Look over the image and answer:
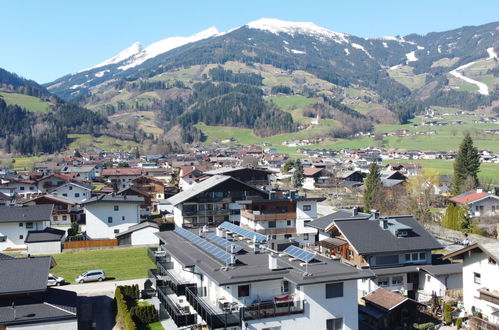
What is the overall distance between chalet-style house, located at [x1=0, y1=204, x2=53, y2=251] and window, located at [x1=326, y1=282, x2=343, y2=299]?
33.4 metres

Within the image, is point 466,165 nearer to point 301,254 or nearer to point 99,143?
point 301,254

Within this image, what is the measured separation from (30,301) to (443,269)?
75.6 ft

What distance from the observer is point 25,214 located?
45219mm

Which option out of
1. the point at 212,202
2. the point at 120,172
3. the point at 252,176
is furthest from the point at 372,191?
the point at 120,172

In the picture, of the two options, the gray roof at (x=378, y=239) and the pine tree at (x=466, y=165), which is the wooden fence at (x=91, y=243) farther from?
the pine tree at (x=466, y=165)

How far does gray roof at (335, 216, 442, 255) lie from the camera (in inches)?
1165

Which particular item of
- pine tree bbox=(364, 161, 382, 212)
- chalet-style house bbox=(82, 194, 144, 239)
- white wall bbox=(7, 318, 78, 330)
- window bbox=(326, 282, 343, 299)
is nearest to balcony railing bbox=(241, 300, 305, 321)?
window bbox=(326, 282, 343, 299)

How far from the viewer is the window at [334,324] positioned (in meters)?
20.6

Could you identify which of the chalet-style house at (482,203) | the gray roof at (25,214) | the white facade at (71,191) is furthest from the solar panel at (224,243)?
the white facade at (71,191)

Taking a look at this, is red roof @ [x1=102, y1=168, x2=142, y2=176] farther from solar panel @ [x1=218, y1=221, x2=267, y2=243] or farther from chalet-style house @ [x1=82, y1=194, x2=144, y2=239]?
solar panel @ [x1=218, y1=221, x2=267, y2=243]

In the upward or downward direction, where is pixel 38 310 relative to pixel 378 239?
Answer: downward

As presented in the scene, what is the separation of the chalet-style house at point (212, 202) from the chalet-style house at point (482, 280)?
25464mm

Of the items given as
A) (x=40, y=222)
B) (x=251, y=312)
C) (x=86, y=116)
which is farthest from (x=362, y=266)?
(x=86, y=116)

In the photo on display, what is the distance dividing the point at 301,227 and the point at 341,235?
13936mm
